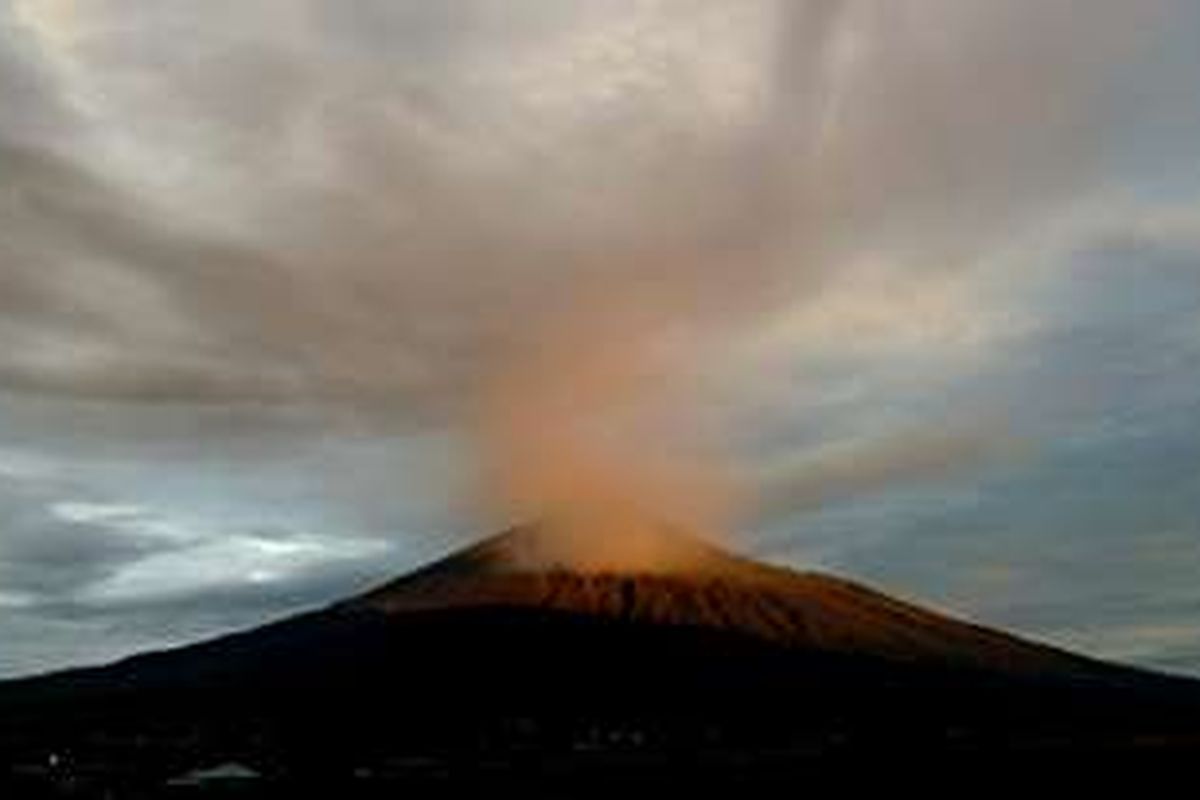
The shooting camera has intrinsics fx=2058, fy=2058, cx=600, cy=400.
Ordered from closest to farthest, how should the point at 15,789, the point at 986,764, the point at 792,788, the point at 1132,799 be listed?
the point at 1132,799, the point at 792,788, the point at 15,789, the point at 986,764

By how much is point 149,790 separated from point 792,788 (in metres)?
52.6

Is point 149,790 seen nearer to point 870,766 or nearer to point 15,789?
point 15,789

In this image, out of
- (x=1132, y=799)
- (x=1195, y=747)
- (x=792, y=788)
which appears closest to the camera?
(x=1132, y=799)

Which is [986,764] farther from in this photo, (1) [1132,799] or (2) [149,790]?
(2) [149,790]

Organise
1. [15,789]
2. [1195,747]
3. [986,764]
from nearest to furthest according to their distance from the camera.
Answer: [15,789] → [986,764] → [1195,747]

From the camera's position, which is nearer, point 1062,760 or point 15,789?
point 15,789

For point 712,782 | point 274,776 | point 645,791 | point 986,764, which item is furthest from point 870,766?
point 274,776

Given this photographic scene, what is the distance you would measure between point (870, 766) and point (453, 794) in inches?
1829

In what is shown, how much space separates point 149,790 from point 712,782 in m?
45.3

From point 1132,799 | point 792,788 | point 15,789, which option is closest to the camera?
point 1132,799

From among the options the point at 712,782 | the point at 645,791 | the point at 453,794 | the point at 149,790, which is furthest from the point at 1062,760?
the point at 149,790

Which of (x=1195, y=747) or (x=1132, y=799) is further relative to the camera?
(x=1195, y=747)

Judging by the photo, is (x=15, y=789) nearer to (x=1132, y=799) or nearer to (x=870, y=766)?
(x=870, y=766)

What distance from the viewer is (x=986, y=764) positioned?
176750 mm
